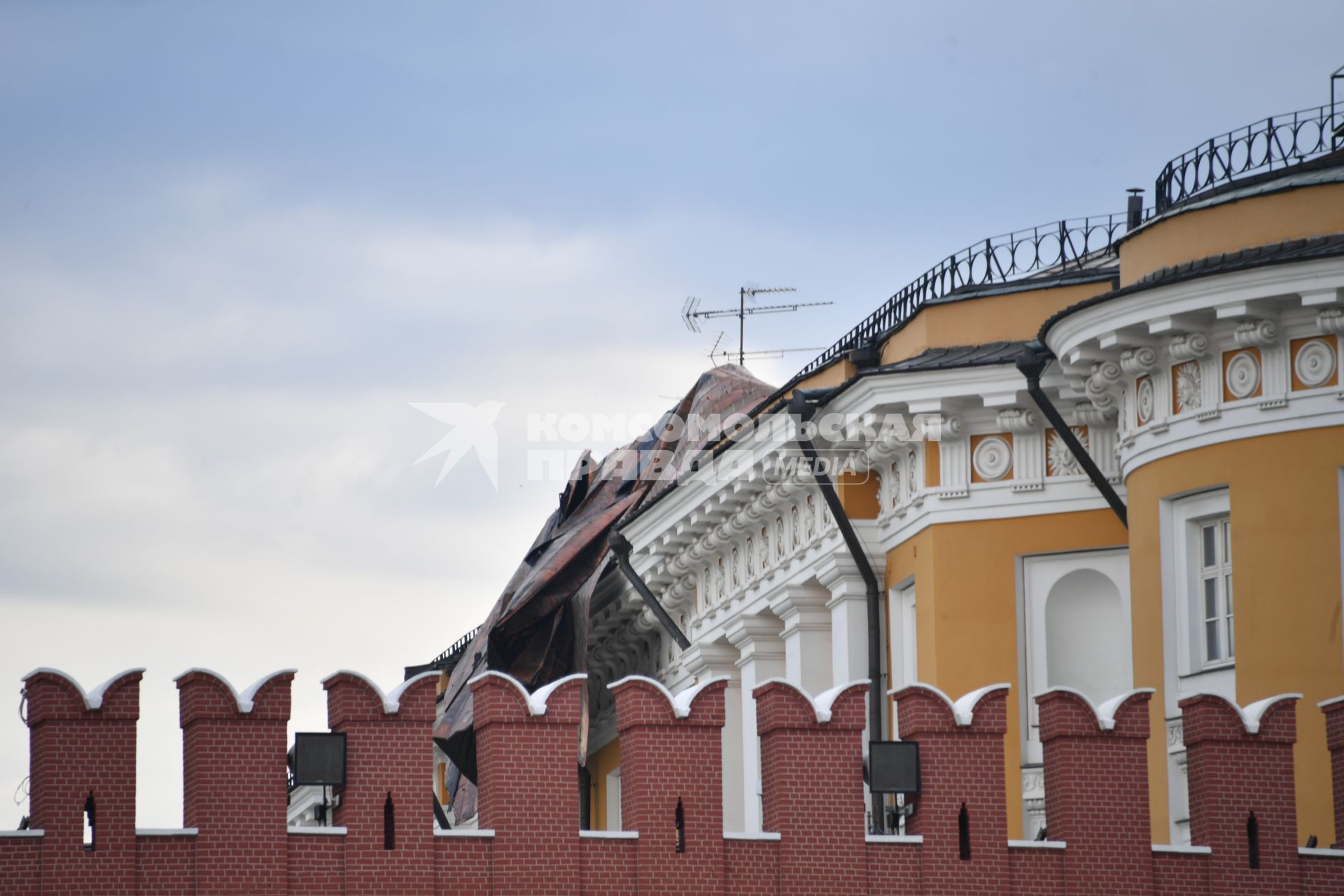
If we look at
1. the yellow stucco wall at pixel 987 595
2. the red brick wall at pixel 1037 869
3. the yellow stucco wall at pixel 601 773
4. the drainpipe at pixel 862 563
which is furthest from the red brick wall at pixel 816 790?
the yellow stucco wall at pixel 601 773

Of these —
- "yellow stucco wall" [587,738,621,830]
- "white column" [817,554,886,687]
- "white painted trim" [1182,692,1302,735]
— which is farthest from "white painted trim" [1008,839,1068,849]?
"yellow stucco wall" [587,738,621,830]

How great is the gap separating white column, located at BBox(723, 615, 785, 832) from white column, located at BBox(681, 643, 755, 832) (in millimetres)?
425

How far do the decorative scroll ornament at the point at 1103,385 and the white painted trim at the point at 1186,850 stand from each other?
14.5 feet

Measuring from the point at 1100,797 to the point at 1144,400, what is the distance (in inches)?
163

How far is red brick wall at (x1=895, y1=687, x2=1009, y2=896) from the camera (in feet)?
56.2

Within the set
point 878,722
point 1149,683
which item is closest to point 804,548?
point 878,722

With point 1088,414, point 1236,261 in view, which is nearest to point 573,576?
point 1088,414

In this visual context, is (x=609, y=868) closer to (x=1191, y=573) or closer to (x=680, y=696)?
(x=680, y=696)

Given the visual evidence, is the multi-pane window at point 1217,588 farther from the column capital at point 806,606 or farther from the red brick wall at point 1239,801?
the column capital at point 806,606

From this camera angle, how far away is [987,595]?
870 inches

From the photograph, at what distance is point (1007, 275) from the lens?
910 inches

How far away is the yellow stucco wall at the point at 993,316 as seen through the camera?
22.5m

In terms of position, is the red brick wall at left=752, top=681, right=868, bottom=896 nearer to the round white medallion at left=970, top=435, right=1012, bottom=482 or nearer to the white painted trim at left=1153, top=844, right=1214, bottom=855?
the white painted trim at left=1153, top=844, right=1214, bottom=855

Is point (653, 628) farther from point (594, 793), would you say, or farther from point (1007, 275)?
point (1007, 275)
